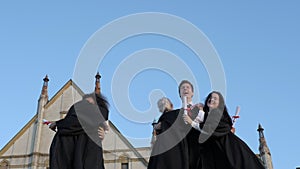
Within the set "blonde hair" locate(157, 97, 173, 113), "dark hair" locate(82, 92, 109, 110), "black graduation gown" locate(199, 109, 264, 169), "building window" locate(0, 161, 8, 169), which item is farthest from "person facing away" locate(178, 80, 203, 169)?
"building window" locate(0, 161, 8, 169)

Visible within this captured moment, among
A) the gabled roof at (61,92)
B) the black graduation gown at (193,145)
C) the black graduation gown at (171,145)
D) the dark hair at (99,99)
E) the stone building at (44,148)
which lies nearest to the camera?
the black graduation gown at (171,145)

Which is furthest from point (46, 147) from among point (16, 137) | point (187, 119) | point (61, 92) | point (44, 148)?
point (187, 119)

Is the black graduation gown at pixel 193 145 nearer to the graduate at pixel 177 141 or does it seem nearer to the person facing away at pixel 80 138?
the graduate at pixel 177 141

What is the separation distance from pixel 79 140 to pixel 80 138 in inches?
1.6

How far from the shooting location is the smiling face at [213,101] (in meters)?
5.46

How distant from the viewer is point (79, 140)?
5.86 m

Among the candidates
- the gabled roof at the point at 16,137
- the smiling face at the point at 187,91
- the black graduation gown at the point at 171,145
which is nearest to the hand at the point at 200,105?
the smiling face at the point at 187,91

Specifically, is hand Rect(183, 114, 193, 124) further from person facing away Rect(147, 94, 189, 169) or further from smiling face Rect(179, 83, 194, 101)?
smiling face Rect(179, 83, 194, 101)

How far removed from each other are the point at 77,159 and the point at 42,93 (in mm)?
16630

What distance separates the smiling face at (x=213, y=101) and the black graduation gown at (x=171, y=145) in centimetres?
48

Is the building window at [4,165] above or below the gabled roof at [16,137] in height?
below

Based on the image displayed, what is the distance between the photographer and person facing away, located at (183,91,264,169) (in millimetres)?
5098

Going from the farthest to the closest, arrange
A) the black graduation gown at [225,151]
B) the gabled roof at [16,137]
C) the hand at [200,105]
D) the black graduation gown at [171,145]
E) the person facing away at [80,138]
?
the gabled roof at [16,137], the person facing away at [80,138], the hand at [200,105], the black graduation gown at [171,145], the black graduation gown at [225,151]

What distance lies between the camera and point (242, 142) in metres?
5.36
